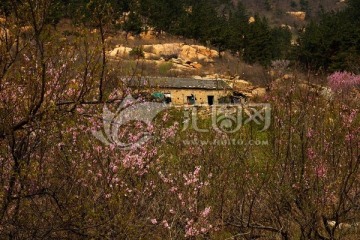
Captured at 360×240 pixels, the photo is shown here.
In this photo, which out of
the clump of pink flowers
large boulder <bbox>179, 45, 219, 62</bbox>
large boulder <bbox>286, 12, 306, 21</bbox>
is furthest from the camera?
large boulder <bbox>286, 12, 306, 21</bbox>

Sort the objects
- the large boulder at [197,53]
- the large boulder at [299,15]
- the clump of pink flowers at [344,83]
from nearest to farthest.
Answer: the clump of pink flowers at [344,83] < the large boulder at [197,53] < the large boulder at [299,15]

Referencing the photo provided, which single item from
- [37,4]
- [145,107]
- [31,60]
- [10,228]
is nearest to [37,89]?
[31,60]

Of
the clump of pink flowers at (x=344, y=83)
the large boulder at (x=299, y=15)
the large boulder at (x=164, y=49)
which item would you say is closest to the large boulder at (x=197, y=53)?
the large boulder at (x=164, y=49)

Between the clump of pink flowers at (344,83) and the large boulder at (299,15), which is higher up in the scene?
the large boulder at (299,15)

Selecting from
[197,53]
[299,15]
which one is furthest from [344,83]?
[299,15]

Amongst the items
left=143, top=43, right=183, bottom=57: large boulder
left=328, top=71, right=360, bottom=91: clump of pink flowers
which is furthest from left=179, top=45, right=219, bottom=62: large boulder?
left=328, top=71, right=360, bottom=91: clump of pink flowers

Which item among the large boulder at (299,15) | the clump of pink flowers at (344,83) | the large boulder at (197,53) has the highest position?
the large boulder at (299,15)

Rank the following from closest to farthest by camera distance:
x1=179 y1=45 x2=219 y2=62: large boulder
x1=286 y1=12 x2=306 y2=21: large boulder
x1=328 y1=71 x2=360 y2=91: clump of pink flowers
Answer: x1=328 y1=71 x2=360 y2=91: clump of pink flowers, x1=179 y1=45 x2=219 y2=62: large boulder, x1=286 y1=12 x2=306 y2=21: large boulder

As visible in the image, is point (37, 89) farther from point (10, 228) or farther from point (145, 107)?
point (145, 107)

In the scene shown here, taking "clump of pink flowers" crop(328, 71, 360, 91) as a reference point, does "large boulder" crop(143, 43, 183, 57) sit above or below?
above

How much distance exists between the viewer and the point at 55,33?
13.0ft

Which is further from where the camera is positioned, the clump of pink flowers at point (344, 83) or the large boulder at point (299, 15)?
the large boulder at point (299, 15)

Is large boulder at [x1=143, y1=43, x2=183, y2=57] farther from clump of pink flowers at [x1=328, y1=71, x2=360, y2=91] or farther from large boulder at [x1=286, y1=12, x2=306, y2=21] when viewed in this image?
large boulder at [x1=286, y1=12, x2=306, y2=21]

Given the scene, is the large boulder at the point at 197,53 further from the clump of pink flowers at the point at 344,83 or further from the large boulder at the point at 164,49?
the clump of pink flowers at the point at 344,83
